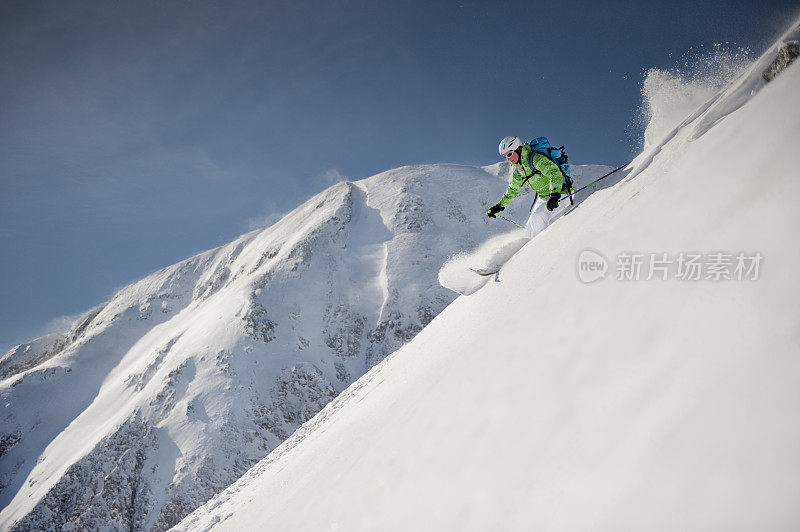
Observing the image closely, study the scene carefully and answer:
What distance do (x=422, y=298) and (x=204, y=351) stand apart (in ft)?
104

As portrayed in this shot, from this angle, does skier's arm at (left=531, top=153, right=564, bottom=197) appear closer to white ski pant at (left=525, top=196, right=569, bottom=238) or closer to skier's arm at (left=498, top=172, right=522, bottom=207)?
white ski pant at (left=525, top=196, right=569, bottom=238)

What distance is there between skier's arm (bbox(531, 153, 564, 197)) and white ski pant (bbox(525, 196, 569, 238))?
440 mm

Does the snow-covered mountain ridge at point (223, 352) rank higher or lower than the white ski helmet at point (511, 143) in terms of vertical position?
higher

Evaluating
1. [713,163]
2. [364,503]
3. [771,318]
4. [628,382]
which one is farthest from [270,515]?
[713,163]

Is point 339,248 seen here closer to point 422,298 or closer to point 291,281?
point 291,281

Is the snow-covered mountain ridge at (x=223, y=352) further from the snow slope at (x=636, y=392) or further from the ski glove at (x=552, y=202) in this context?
the ski glove at (x=552, y=202)

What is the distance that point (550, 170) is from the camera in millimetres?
8406

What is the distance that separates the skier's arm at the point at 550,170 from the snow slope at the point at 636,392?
11.4ft

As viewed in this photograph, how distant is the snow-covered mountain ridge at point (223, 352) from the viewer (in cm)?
3925

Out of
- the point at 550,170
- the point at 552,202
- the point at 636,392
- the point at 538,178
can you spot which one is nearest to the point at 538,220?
the point at 552,202

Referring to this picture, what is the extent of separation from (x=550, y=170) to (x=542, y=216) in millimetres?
1083

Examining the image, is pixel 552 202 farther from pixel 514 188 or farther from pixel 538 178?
pixel 514 188

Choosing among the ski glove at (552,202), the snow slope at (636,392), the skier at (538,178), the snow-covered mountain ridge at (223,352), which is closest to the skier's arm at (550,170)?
the skier at (538,178)

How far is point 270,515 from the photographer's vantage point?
515cm
